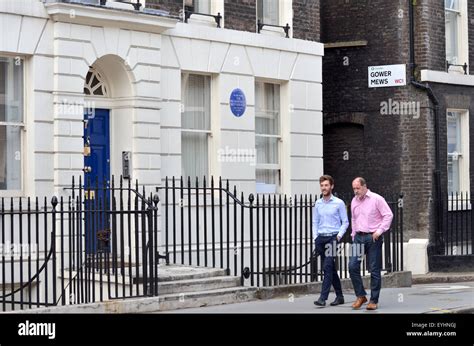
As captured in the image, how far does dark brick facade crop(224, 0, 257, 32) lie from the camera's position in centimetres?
2017

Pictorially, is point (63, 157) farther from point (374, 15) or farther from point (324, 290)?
point (374, 15)

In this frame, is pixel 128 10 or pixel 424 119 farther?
pixel 424 119

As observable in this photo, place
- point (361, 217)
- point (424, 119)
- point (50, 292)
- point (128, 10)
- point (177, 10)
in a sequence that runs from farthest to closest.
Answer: point (424, 119), point (177, 10), point (128, 10), point (50, 292), point (361, 217)

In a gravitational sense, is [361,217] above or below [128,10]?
below

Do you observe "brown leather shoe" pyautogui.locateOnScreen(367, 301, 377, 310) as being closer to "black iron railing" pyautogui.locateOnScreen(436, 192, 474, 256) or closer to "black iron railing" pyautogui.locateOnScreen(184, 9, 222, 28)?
"black iron railing" pyautogui.locateOnScreen(184, 9, 222, 28)

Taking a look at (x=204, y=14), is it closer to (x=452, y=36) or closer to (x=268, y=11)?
(x=268, y=11)

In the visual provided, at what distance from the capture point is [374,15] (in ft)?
79.4

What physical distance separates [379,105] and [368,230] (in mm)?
9435

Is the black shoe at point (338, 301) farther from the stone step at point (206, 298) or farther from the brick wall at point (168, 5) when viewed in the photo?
the brick wall at point (168, 5)

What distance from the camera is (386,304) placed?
16.1m

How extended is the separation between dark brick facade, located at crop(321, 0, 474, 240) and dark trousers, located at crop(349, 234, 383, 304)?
8791 millimetres

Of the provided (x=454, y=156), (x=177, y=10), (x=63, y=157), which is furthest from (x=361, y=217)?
(x=454, y=156)

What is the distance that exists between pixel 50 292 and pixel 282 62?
7.06 meters

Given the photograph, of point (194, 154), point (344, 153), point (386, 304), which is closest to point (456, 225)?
point (344, 153)
